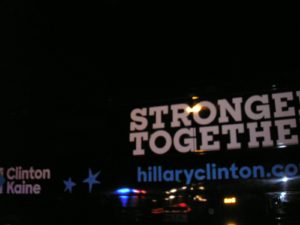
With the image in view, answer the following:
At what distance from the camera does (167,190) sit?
4277 mm

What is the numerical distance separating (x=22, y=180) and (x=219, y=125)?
2.48 m

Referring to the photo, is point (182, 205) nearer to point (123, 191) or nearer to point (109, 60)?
point (123, 191)

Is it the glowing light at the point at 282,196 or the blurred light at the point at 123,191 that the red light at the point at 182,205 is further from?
the glowing light at the point at 282,196

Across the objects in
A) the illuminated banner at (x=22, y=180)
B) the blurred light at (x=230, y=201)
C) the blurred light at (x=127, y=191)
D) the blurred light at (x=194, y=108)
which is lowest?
the blurred light at (x=230, y=201)

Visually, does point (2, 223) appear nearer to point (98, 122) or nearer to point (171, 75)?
point (98, 122)

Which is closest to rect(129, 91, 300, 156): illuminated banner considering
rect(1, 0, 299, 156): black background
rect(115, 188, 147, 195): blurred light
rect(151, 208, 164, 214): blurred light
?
rect(1, 0, 299, 156): black background

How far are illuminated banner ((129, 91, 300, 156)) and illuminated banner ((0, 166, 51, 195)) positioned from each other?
4.10 ft

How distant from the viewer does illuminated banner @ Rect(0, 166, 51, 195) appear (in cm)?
479

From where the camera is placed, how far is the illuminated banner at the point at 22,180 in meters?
4.79


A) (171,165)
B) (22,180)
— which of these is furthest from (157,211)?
(22,180)

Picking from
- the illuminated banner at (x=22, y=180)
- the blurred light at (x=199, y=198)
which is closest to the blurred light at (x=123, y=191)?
the blurred light at (x=199, y=198)

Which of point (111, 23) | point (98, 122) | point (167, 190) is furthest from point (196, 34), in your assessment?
point (167, 190)

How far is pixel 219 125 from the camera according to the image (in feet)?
13.7

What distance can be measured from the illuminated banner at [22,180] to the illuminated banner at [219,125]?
4.10ft
